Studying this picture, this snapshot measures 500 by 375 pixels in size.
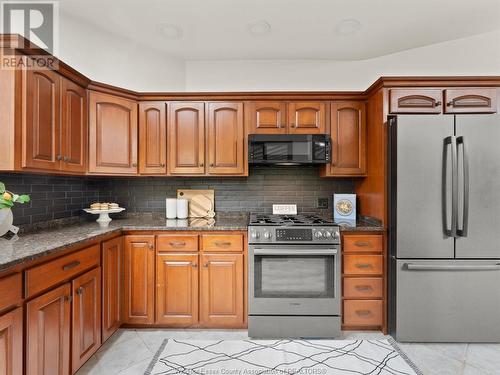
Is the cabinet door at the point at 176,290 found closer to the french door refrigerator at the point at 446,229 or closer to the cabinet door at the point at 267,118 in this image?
the cabinet door at the point at 267,118

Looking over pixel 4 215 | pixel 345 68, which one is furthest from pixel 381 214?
pixel 4 215

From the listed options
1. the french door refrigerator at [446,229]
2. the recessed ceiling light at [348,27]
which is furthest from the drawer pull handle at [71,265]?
the recessed ceiling light at [348,27]

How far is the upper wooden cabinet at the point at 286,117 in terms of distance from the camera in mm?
2830

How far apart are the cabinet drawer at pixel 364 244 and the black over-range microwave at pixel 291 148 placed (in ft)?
2.54

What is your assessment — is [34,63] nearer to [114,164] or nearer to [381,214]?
[114,164]

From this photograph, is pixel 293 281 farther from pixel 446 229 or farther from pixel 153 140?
pixel 153 140

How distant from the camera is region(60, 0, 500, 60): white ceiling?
228 cm

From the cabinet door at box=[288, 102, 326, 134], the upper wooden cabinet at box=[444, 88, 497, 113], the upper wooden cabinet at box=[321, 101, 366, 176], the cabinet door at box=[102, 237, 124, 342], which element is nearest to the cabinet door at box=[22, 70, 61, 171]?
the cabinet door at box=[102, 237, 124, 342]

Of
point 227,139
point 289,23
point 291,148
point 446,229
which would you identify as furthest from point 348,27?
point 446,229

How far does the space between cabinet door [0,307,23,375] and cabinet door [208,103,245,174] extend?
1857 mm

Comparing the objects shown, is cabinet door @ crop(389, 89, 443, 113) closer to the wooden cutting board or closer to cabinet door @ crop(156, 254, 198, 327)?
the wooden cutting board

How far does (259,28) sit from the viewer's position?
2598mm

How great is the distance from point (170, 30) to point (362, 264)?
8.97ft

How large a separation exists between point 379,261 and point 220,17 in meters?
2.51
